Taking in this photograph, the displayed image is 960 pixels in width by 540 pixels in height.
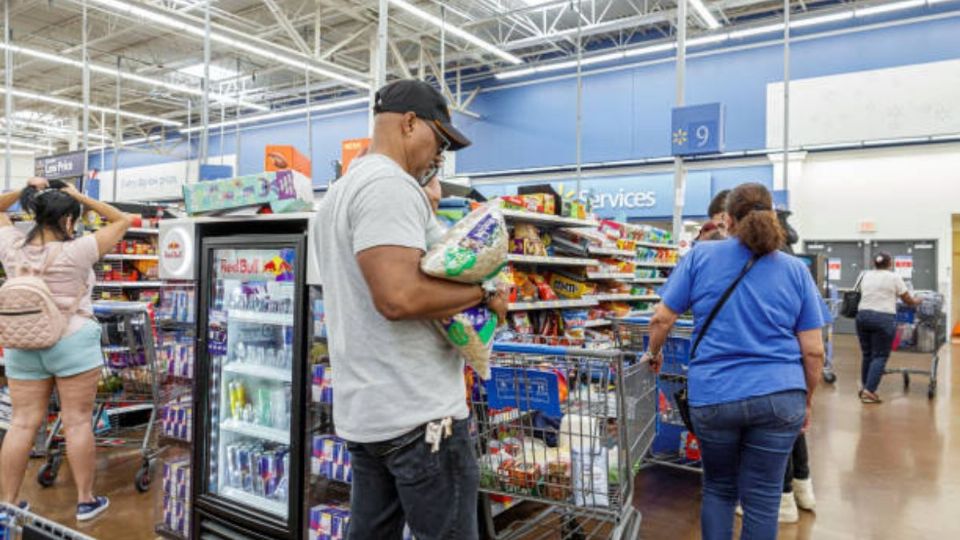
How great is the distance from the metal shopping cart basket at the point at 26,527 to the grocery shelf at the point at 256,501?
1252 millimetres

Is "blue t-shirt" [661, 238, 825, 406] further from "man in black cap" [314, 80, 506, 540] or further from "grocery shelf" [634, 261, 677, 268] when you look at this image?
"grocery shelf" [634, 261, 677, 268]

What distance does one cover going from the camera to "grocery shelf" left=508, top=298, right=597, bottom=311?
13.3 ft

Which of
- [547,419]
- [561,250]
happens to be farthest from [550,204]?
[547,419]

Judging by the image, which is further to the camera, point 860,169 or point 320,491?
point 860,169

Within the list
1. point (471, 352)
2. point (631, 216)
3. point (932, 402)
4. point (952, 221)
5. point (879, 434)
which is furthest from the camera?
point (631, 216)

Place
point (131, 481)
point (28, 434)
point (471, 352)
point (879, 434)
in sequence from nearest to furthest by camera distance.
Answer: point (471, 352)
point (28, 434)
point (131, 481)
point (879, 434)

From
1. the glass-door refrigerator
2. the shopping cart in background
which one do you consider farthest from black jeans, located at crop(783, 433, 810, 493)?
the shopping cart in background

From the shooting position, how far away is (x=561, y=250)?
15.8ft

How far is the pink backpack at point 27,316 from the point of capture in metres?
3.23

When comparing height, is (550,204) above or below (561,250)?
above

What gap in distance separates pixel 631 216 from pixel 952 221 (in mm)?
6556

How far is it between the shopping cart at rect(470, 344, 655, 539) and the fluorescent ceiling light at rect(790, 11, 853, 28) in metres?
12.1

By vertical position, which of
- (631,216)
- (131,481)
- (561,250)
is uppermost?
(631,216)

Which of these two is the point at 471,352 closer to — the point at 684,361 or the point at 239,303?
the point at 239,303
